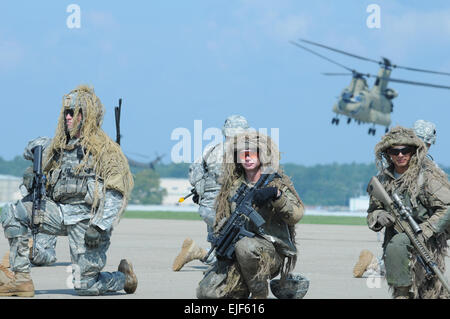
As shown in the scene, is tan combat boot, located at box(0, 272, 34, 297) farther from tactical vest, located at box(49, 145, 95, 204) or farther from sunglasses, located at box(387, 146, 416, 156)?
sunglasses, located at box(387, 146, 416, 156)

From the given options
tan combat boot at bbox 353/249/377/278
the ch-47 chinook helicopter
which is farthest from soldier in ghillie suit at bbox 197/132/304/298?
the ch-47 chinook helicopter

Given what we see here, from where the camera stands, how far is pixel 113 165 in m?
9.12

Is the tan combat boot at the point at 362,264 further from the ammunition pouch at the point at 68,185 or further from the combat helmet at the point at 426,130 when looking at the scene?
the ammunition pouch at the point at 68,185

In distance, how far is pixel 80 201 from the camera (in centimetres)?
912

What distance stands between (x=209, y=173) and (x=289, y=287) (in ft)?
11.6

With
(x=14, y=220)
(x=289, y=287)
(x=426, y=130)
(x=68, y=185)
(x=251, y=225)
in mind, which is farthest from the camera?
(x=426, y=130)

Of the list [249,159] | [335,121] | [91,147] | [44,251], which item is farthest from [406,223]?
[335,121]

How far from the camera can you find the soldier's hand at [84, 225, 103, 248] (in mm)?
8836

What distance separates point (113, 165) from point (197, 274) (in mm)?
3267

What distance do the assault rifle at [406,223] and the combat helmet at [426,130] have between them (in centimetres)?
275

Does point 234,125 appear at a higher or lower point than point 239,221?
higher

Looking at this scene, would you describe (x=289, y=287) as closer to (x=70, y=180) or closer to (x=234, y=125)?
(x=70, y=180)

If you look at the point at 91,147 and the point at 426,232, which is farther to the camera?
the point at 91,147

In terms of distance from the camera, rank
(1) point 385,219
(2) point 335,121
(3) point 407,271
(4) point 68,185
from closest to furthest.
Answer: (3) point 407,271 < (1) point 385,219 < (4) point 68,185 < (2) point 335,121
